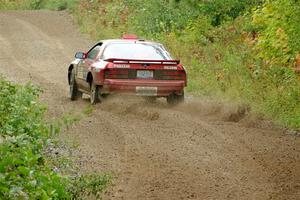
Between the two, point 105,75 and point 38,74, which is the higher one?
point 105,75

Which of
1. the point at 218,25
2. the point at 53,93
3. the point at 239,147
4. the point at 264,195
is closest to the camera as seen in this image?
the point at 264,195

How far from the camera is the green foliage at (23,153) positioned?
6.61 m

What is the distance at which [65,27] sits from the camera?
119ft

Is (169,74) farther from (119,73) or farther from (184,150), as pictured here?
(184,150)

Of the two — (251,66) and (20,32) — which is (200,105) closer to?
(251,66)

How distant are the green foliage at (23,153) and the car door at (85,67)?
4574 millimetres

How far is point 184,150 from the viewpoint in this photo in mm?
11234

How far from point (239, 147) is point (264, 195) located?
294cm

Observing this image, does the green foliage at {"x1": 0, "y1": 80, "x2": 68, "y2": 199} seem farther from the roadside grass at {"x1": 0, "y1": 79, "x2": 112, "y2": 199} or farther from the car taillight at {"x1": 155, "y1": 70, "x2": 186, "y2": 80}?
the car taillight at {"x1": 155, "y1": 70, "x2": 186, "y2": 80}

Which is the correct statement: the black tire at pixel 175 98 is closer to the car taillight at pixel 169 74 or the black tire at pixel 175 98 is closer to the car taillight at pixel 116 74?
the car taillight at pixel 169 74

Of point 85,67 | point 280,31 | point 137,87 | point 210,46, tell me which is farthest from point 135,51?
point 210,46

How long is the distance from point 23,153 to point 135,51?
901 cm

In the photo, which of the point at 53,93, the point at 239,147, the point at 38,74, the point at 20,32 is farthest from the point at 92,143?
the point at 20,32

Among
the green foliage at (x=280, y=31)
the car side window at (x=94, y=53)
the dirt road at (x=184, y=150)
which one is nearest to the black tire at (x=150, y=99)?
the dirt road at (x=184, y=150)
